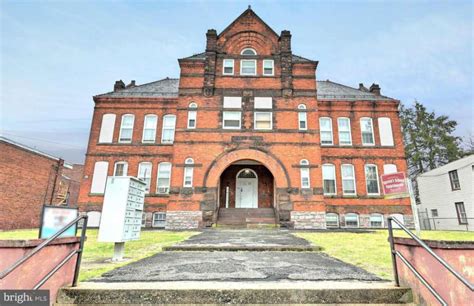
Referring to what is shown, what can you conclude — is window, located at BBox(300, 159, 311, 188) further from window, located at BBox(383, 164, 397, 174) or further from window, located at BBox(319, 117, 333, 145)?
window, located at BBox(383, 164, 397, 174)

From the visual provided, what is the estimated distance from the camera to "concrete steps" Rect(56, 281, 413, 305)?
10.1 feet

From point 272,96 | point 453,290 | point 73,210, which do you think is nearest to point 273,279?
point 453,290

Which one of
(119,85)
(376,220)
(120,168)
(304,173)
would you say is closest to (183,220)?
(120,168)

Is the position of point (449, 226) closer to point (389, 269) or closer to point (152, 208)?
point (389, 269)

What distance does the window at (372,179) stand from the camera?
64.0 ft

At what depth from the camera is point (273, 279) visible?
366 cm

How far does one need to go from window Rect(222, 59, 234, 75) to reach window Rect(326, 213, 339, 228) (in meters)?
12.9

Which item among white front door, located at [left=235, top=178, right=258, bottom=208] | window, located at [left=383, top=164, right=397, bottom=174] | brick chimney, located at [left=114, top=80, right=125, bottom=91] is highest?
brick chimney, located at [left=114, top=80, right=125, bottom=91]

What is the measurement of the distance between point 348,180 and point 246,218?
30.7ft

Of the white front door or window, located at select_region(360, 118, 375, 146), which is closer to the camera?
the white front door

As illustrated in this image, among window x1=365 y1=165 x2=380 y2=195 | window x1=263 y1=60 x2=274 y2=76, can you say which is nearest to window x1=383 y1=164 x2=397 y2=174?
window x1=365 y1=165 x2=380 y2=195

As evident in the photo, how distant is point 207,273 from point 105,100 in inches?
820

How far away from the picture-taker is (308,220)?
15578 millimetres

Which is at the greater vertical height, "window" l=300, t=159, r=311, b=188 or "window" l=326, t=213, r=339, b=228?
"window" l=300, t=159, r=311, b=188
